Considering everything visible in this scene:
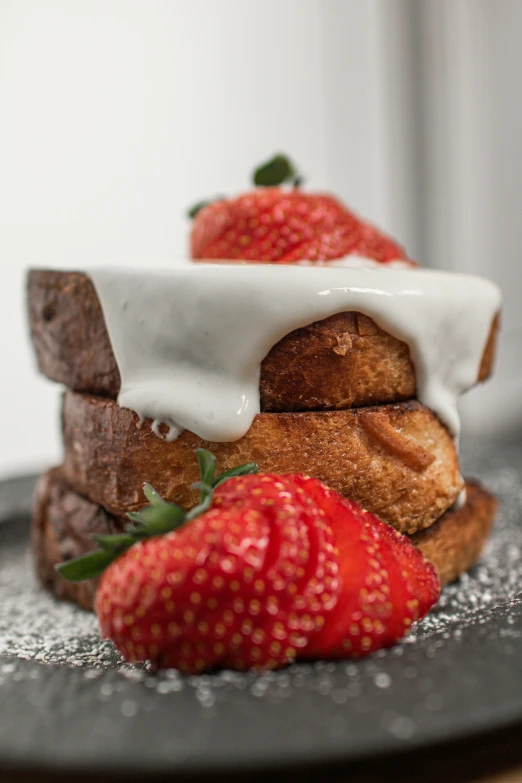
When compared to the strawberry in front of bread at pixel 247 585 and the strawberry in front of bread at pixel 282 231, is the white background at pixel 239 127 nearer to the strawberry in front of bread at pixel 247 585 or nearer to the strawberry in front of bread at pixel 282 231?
the strawberry in front of bread at pixel 282 231

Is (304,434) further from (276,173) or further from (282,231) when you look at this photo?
(276,173)

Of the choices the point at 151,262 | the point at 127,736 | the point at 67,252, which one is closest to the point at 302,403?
the point at 151,262

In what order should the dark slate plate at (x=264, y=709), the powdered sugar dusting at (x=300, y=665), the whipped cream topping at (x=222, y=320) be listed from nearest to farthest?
the dark slate plate at (x=264, y=709) → the powdered sugar dusting at (x=300, y=665) → the whipped cream topping at (x=222, y=320)

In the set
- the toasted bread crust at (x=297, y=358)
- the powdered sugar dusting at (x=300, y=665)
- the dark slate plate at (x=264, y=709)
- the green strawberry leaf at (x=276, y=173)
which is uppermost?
the green strawberry leaf at (x=276, y=173)

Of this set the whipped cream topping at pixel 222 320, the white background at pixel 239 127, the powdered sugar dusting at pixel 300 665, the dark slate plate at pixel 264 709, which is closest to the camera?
the dark slate plate at pixel 264 709

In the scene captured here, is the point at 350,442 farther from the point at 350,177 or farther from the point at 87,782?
the point at 350,177

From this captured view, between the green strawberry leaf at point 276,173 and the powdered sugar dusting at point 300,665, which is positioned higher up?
the green strawberry leaf at point 276,173

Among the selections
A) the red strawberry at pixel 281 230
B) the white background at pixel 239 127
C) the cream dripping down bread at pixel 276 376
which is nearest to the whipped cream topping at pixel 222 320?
the cream dripping down bread at pixel 276 376

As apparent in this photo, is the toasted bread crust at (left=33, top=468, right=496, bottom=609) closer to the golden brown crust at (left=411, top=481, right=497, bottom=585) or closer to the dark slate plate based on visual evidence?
the golden brown crust at (left=411, top=481, right=497, bottom=585)
